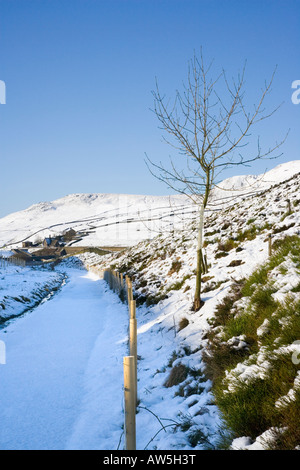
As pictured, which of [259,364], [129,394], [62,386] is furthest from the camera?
[62,386]

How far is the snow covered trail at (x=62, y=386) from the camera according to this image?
4.91 meters

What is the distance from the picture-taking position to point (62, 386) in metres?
6.65

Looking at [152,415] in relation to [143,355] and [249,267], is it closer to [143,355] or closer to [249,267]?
[143,355]

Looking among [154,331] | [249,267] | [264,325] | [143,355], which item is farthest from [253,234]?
[264,325]

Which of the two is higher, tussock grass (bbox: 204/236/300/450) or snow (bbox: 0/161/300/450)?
tussock grass (bbox: 204/236/300/450)

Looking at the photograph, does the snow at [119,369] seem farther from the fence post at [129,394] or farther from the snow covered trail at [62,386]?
the fence post at [129,394]

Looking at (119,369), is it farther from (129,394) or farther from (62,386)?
(129,394)

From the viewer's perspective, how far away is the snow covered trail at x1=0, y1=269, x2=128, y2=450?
4910 mm

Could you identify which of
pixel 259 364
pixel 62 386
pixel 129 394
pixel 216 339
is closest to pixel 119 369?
pixel 62 386

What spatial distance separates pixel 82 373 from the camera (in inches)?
292

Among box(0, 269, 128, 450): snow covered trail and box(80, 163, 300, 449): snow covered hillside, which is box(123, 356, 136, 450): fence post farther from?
box(0, 269, 128, 450): snow covered trail

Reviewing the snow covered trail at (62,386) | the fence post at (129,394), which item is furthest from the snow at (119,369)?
the fence post at (129,394)

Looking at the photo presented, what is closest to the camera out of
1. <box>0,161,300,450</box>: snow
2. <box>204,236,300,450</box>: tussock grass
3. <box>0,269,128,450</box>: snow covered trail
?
<box>204,236,300,450</box>: tussock grass

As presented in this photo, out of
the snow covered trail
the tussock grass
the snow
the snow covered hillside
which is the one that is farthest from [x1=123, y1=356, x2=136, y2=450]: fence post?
the snow covered trail
